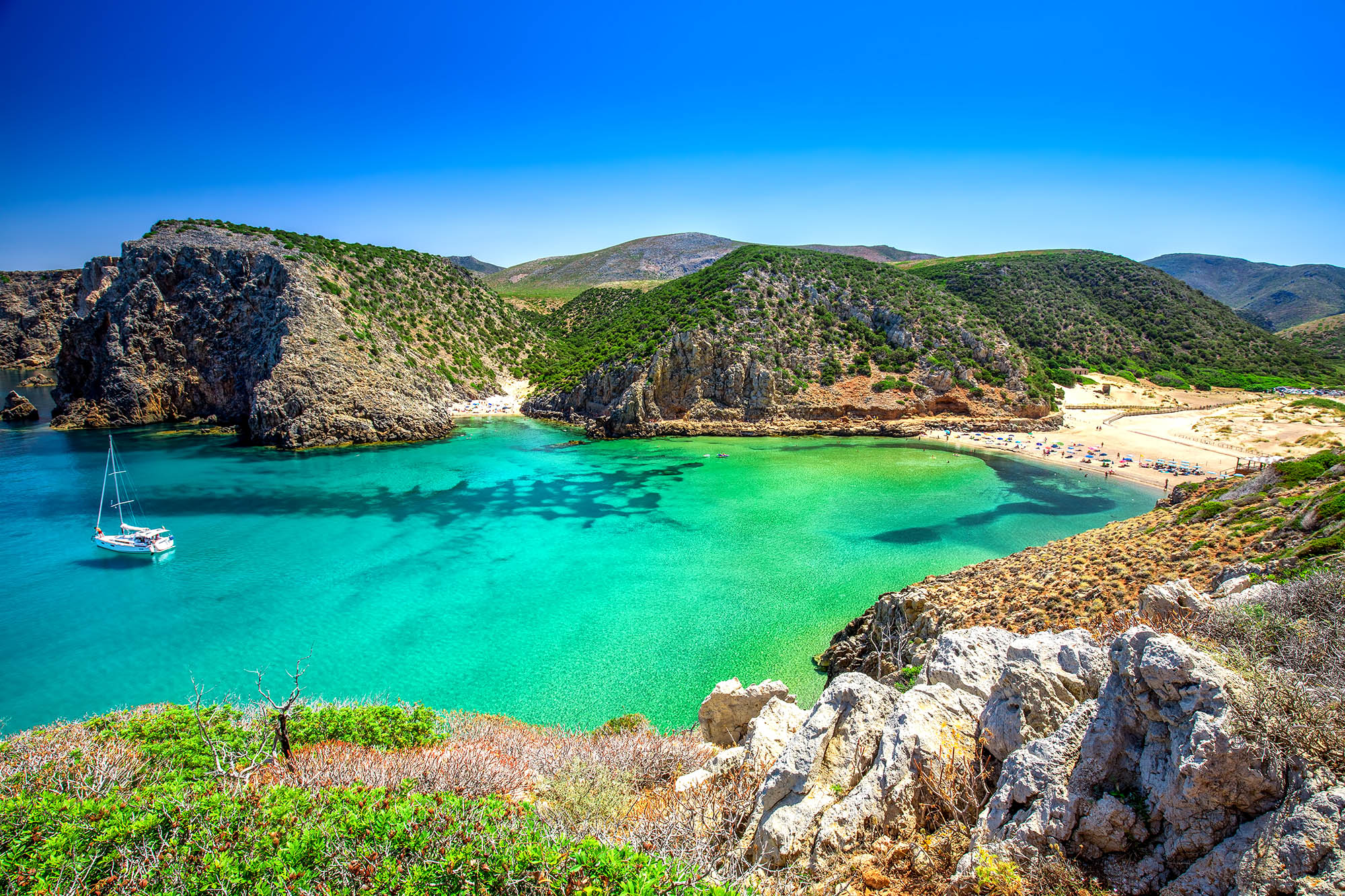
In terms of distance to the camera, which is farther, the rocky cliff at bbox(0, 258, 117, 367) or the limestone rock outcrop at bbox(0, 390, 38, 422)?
the rocky cliff at bbox(0, 258, 117, 367)

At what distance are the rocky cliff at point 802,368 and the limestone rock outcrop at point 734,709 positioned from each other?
4035 centimetres

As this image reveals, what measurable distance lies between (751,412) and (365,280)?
4519 cm

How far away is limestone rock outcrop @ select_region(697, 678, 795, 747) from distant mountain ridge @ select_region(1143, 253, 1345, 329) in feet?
541

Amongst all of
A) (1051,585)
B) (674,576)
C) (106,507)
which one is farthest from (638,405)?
(1051,585)

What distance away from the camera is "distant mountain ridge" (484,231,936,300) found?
141 m

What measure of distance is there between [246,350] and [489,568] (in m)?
43.4

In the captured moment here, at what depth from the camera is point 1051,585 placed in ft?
42.0

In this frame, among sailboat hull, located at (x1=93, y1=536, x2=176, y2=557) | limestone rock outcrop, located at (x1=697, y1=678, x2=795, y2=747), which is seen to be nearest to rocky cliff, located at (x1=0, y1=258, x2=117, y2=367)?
sailboat hull, located at (x1=93, y1=536, x2=176, y2=557)

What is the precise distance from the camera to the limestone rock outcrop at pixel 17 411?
2060 inches

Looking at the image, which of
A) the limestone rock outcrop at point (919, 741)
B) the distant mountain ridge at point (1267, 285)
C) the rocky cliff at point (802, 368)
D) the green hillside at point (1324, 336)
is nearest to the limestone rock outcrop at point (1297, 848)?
the limestone rock outcrop at point (919, 741)

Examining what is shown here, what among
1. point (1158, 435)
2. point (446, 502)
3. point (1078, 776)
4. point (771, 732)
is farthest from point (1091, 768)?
point (1158, 435)

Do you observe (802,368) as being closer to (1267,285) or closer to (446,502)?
(446,502)

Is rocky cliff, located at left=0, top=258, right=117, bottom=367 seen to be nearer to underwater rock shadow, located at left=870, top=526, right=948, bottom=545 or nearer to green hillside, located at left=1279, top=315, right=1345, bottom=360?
underwater rock shadow, located at left=870, top=526, right=948, bottom=545

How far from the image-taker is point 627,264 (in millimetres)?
150875
